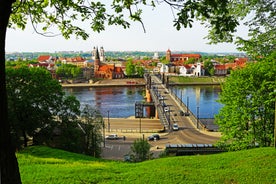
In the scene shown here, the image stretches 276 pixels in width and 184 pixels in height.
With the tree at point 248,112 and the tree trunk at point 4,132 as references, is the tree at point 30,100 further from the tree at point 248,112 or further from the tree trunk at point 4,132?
the tree trunk at point 4,132

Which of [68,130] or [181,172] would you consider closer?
[181,172]

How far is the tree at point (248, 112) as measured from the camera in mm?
9789

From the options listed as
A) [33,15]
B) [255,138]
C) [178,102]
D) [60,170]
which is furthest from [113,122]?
[33,15]

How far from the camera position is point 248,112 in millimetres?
10156

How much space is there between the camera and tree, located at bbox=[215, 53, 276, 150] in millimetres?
9789

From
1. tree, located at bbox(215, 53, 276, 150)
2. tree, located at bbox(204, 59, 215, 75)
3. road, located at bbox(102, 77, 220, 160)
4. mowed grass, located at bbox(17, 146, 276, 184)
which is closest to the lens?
mowed grass, located at bbox(17, 146, 276, 184)

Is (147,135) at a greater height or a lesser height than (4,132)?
lesser

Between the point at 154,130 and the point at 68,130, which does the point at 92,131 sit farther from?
the point at 154,130

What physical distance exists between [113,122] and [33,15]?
25460mm

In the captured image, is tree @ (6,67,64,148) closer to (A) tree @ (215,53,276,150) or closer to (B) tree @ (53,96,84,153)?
(B) tree @ (53,96,84,153)

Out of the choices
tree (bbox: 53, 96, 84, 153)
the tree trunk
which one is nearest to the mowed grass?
the tree trunk

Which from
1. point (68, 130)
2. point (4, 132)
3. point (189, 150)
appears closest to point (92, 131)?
point (68, 130)

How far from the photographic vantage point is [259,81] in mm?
10125

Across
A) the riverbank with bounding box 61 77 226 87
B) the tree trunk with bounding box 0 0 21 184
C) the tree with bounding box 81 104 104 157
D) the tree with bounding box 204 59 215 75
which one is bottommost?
the riverbank with bounding box 61 77 226 87
